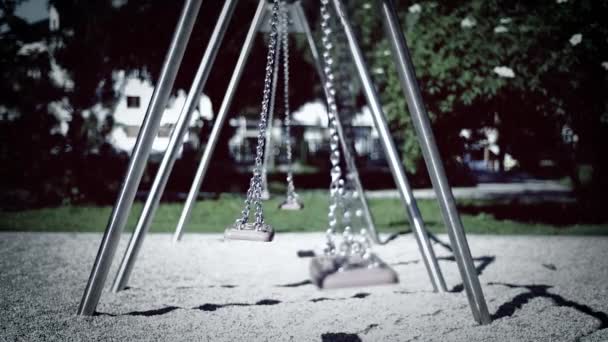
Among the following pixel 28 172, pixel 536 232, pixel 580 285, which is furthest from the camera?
pixel 28 172

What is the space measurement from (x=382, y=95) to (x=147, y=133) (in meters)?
10.4

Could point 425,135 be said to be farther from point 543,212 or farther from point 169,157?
point 543,212

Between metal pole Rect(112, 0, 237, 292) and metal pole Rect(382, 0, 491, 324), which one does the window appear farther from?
metal pole Rect(382, 0, 491, 324)

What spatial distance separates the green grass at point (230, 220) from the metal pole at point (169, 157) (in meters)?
5.42

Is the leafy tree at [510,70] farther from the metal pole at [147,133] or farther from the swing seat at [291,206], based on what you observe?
the metal pole at [147,133]

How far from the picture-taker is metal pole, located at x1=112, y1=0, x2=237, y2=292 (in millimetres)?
5891

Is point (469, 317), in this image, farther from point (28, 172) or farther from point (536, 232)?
point (28, 172)

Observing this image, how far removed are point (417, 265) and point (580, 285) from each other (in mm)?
2387

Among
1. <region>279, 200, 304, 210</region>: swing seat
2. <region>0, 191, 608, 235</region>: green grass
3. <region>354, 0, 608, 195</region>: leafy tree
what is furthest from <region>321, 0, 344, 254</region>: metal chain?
<region>0, 191, 608, 235</region>: green grass

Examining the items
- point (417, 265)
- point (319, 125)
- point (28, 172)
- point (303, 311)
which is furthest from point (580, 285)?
point (319, 125)

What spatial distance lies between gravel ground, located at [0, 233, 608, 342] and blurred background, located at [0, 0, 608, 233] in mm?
2555

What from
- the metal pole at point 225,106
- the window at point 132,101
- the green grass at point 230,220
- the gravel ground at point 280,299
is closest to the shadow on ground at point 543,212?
the green grass at point 230,220

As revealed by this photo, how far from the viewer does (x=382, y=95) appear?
14320 mm

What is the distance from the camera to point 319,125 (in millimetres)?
37656
